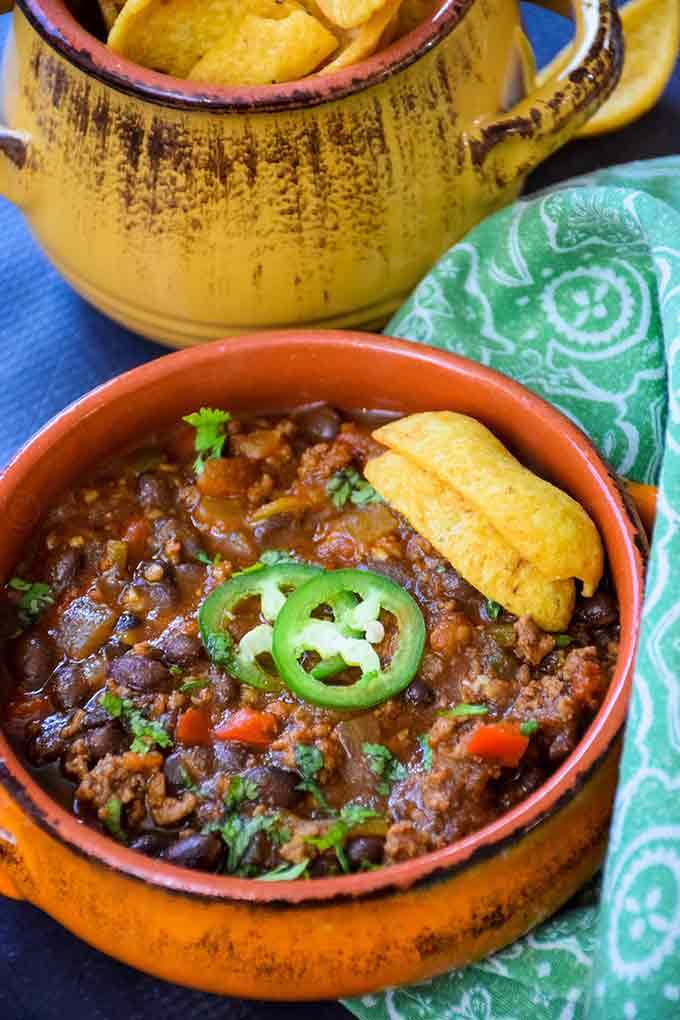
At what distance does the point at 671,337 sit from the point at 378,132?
32.4 inches

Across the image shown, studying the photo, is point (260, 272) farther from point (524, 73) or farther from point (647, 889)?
point (647, 889)

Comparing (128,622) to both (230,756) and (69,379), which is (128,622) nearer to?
(230,756)

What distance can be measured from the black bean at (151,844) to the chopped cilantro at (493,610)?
2.63 feet

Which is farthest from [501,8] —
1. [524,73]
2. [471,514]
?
[471,514]

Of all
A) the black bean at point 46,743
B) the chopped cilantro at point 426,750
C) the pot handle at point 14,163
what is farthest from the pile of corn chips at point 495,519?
the pot handle at point 14,163

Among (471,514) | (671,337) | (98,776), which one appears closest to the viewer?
(98,776)

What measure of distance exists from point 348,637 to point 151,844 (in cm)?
56

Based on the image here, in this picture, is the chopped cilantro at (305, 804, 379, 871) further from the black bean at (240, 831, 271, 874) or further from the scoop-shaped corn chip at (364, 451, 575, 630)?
the scoop-shaped corn chip at (364, 451, 575, 630)

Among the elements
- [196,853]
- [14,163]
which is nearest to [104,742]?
[196,853]

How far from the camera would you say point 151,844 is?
2426mm

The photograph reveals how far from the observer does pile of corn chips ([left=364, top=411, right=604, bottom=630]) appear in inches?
106

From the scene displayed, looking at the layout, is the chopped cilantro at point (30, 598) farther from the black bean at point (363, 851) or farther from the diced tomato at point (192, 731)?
the black bean at point (363, 851)

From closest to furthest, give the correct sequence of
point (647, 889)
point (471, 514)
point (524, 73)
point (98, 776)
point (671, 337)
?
point (647, 889), point (98, 776), point (471, 514), point (671, 337), point (524, 73)

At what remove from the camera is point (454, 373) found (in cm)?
303
